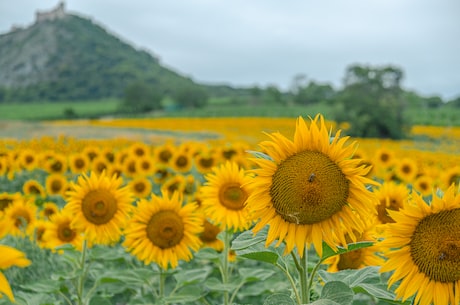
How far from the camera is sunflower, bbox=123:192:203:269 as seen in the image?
2.70 metres

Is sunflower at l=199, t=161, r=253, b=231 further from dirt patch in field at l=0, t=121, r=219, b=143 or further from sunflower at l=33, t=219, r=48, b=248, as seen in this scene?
dirt patch in field at l=0, t=121, r=219, b=143

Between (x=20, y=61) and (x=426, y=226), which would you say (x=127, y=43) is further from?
(x=426, y=226)

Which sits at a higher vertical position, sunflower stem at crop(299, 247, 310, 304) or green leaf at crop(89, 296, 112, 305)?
sunflower stem at crop(299, 247, 310, 304)

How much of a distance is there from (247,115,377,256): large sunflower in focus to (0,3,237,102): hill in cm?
8632

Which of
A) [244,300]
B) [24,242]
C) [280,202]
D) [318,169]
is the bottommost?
[244,300]

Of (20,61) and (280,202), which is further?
(20,61)

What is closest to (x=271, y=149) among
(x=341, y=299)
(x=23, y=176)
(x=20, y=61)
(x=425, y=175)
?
(x=341, y=299)

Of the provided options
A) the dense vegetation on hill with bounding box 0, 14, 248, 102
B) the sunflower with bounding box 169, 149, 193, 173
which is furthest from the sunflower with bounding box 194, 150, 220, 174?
the dense vegetation on hill with bounding box 0, 14, 248, 102

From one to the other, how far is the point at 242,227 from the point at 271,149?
127cm

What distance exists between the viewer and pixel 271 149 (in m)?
1.62

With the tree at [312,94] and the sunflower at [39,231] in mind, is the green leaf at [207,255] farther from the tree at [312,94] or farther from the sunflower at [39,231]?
the tree at [312,94]

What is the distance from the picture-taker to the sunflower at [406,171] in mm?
6008

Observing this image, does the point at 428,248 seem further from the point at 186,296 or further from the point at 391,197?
the point at 186,296

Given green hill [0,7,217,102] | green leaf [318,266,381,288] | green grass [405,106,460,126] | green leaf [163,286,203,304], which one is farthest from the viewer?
green hill [0,7,217,102]
